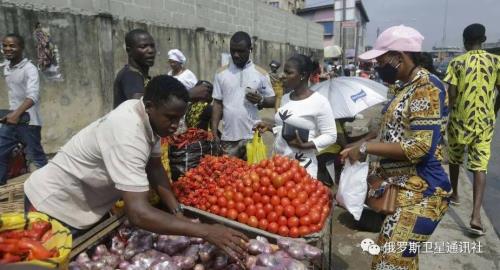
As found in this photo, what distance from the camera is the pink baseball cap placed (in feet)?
7.44

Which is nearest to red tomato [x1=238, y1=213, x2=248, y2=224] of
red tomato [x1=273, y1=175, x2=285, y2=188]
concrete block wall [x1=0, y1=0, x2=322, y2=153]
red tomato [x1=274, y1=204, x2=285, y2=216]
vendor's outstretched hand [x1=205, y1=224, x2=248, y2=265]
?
red tomato [x1=274, y1=204, x2=285, y2=216]

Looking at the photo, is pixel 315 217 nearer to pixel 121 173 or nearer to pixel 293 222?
pixel 293 222

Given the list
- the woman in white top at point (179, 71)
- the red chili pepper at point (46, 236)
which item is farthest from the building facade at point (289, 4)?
the red chili pepper at point (46, 236)

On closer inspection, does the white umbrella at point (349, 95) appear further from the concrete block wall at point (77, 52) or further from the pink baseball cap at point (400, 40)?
the concrete block wall at point (77, 52)

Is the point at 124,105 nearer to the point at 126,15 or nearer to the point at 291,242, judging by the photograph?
the point at 291,242

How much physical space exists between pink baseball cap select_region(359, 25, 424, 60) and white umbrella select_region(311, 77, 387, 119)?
9.66 feet

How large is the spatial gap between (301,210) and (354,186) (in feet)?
1.30

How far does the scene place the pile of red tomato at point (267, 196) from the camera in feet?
8.27

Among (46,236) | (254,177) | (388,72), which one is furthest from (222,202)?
(388,72)

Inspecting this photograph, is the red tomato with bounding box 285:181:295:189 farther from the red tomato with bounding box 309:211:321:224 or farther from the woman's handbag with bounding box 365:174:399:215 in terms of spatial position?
the woman's handbag with bounding box 365:174:399:215

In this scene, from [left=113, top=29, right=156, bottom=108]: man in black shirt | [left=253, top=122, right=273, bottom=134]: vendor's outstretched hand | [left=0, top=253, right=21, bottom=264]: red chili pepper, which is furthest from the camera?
[left=253, top=122, right=273, bottom=134]: vendor's outstretched hand

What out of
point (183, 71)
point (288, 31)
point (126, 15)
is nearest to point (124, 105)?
point (183, 71)

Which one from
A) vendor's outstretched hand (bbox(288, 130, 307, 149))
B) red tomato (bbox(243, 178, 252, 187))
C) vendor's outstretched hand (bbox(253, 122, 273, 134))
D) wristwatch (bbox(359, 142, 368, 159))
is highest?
wristwatch (bbox(359, 142, 368, 159))

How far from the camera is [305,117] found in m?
3.34
